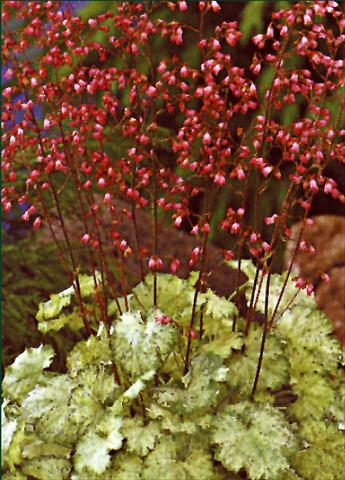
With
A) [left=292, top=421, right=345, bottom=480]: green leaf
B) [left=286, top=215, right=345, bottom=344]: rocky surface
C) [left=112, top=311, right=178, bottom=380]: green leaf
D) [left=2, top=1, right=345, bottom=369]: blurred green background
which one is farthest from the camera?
[left=286, top=215, right=345, bottom=344]: rocky surface

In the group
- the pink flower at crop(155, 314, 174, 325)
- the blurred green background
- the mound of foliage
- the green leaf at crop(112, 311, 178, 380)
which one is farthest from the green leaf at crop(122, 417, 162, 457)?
the blurred green background

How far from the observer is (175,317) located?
2.00 metres

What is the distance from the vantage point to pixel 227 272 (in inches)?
132

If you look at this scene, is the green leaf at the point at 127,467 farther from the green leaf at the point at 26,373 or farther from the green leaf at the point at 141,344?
the green leaf at the point at 26,373

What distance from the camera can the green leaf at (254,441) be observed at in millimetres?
1657

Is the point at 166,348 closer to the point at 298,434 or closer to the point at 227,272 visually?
the point at 298,434

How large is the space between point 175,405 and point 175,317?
0.31 meters

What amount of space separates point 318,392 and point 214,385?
31 cm

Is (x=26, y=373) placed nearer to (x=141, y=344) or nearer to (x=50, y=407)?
(x=50, y=407)

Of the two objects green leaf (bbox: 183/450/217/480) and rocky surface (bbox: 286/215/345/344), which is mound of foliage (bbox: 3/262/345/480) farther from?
rocky surface (bbox: 286/215/345/344)

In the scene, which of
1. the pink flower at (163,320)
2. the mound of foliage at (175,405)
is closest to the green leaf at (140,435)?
the mound of foliage at (175,405)

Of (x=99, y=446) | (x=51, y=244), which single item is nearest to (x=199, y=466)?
(x=99, y=446)

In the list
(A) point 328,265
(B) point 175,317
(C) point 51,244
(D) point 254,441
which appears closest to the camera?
(D) point 254,441

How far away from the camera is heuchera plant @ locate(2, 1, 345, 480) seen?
5.20 ft
